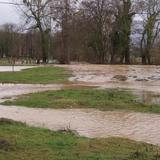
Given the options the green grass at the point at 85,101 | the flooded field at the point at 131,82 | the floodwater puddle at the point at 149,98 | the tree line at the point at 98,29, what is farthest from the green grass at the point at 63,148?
the tree line at the point at 98,29

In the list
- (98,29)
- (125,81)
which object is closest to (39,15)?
(98,29)

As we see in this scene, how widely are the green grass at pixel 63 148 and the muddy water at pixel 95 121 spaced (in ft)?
5.33

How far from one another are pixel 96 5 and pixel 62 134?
189 ft

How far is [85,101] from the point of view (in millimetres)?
19156

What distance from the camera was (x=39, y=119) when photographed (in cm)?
1496

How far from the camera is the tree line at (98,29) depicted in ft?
225

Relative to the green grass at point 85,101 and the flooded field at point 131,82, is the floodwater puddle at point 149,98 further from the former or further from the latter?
the green grass at point 85,101

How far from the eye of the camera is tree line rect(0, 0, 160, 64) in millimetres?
68688

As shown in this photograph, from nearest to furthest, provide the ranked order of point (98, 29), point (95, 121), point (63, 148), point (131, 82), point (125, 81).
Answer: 1. point (63, 148)
2. point (95, 121)
3. point (131, 82)
4. point (125, 81)
5. point (98, 29)

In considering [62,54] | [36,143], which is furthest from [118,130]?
[62,54]

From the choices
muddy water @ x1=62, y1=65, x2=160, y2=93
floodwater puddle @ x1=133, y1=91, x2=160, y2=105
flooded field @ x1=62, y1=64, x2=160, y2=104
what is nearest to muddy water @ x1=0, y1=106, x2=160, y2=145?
floodwater puddle @ x1=133, y1=91, x2=160, y2=105

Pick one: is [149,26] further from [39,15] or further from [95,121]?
[95,121]

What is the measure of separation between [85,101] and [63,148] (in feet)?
33.6

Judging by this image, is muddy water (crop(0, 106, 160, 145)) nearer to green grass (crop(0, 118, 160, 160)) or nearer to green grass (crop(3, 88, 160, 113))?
green grass (crop(3, 88, 160, 113))
